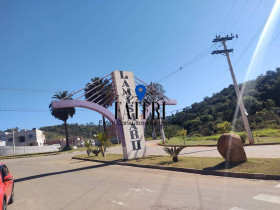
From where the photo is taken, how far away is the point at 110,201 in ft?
19.4

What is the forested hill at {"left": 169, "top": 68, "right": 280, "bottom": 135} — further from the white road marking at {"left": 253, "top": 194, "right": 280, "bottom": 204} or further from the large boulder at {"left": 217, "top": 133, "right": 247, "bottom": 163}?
the white road marking at {"left": 253, "top": 194, "right": 280, "bottom": 204}

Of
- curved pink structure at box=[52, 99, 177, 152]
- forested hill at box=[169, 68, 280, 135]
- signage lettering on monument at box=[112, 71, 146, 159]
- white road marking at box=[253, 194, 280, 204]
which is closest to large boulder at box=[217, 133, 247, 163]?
white road marking at box=[253, 194, 280, 204]

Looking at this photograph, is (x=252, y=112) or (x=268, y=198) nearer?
(x=268, y=198)

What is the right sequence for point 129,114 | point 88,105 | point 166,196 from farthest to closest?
point 129,114 < point 88,105 < point 166,196

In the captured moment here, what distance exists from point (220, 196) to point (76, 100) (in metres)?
12.9

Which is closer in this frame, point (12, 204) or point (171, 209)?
point (171, 209)

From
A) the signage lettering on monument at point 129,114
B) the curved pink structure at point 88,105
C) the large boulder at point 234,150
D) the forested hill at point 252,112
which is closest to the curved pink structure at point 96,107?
the curved pink structure at point 88,105

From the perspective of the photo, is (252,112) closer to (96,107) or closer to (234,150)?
(96,107)

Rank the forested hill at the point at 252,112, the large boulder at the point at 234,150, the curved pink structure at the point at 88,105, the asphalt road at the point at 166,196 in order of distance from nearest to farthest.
Result: 1. the asphalt road at the point at 166,196
2. the large boulder at the point at 234,150
3. the curved pink structure at the point at 88,105
4. the forested hill at the point at 252,112

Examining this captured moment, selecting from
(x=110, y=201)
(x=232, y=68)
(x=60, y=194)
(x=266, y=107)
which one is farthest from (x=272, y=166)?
(x=266, y=107)

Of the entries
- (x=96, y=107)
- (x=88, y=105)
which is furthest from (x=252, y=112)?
(x=88, y=105)

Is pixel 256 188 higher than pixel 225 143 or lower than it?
lower

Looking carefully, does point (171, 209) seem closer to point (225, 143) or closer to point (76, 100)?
point (225, 143)

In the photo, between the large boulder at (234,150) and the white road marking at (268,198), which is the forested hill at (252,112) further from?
the white road marking at (268,198)
